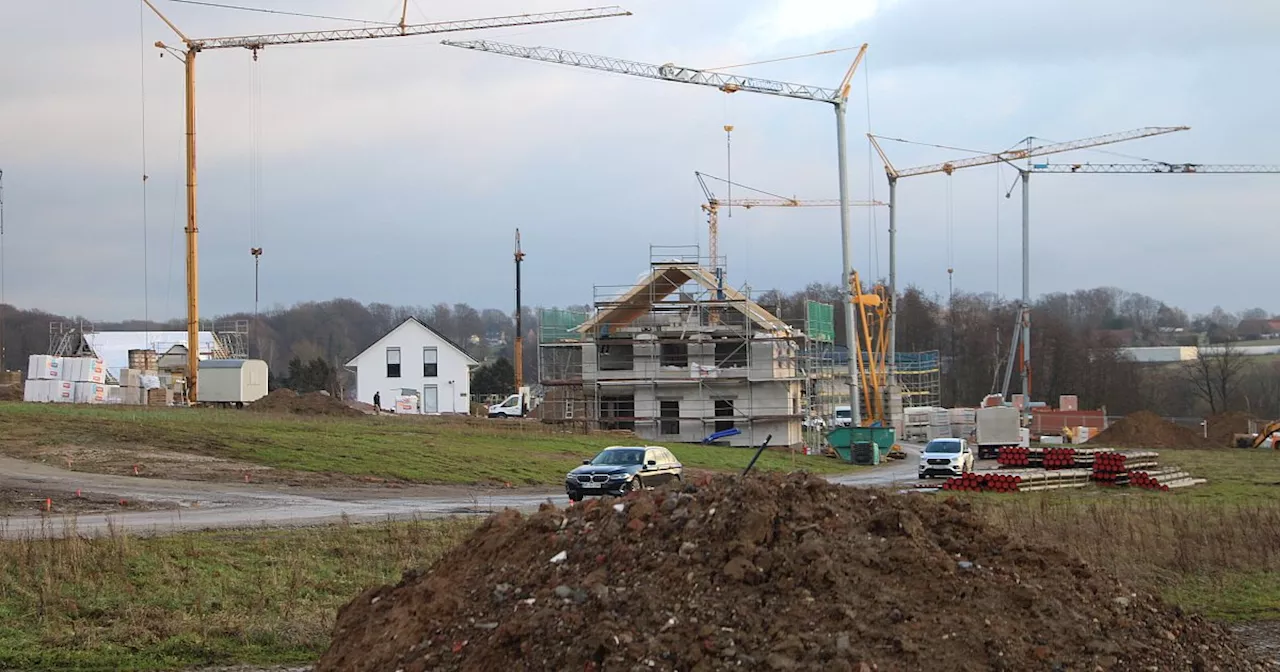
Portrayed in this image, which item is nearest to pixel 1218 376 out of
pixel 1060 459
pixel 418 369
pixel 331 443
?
pixel 418 369

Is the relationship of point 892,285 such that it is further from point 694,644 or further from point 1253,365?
point 694,644

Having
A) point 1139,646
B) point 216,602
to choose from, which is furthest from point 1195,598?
point 216,602

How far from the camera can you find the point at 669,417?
68.3 meters

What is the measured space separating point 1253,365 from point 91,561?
5249 inches

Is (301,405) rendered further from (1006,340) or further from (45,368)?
(1006,340)

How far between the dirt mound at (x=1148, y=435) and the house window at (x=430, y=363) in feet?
150

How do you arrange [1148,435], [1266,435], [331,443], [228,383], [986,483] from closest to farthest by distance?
[986,483] < [331,443] < [228,383] < [1266,435] < [1148,435]

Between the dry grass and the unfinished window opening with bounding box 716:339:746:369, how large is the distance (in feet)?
144

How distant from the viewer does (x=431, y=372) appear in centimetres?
8931

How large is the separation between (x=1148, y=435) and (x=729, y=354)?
1208 inches

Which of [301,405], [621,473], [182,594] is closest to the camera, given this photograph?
[182,594]

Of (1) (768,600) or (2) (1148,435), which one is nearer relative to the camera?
(1) (768,600)

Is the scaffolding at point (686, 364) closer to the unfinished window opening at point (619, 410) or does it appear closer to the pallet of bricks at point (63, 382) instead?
the unfinished window opening at point (619, 410)

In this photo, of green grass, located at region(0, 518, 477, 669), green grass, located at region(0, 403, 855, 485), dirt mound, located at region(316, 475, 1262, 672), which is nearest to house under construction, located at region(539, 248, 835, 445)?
green grass, located at region(0, 403, 855, 485)
